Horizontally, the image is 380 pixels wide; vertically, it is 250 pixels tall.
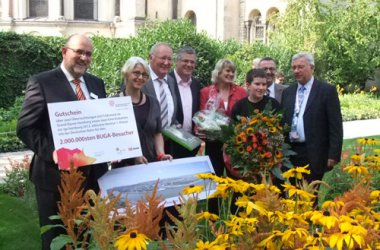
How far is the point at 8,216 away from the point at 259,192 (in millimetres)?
3966

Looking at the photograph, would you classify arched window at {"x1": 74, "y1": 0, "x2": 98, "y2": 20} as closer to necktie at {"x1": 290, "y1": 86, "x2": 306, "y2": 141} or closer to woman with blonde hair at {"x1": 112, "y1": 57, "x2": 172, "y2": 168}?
necktie at {"x1": 290, "y1": 86, "x2": 306, "y2": 141}

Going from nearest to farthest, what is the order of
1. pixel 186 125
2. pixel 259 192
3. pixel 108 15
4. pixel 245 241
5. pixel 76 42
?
pixel 245 241 < pixel 259 192 < pixel 76 42 < pixel 186 125 < pixel 108 15

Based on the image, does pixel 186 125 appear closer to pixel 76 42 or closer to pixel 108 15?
pixel 76 42

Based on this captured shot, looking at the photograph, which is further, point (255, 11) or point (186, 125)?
point (255, 11)

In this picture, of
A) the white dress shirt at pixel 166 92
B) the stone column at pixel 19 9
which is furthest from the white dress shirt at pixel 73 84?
the stone column at pixel 19 9

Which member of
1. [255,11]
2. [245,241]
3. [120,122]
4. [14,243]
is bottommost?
[14,243]

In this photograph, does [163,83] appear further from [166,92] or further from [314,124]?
[314,124]

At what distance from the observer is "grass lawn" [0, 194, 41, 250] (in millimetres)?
5141

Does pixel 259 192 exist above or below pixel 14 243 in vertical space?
above

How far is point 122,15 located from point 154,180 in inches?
1485

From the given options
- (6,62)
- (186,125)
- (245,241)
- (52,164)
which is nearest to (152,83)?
(186,125)

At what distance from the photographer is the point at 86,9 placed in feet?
135

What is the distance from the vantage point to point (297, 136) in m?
5.39

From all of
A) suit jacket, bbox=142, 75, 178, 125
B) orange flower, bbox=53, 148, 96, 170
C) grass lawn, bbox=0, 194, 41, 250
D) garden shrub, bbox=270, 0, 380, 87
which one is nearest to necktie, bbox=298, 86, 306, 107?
suit jacket, bbox=142, 75, 178, 125
